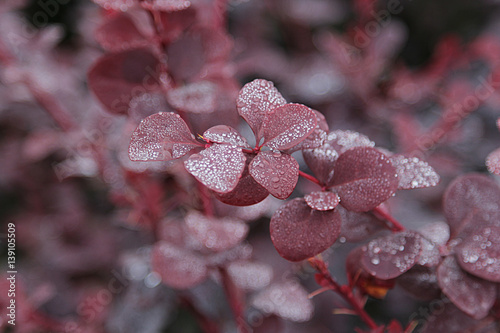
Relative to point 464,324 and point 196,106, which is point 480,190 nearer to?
point 464,324

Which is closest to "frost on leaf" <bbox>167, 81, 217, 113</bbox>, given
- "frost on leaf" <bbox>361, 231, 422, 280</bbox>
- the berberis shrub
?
the berberis shrub

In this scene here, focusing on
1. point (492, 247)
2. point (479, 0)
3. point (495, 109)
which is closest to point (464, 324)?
point (492, 247)

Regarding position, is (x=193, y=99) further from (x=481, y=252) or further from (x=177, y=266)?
(x=481, y=252)

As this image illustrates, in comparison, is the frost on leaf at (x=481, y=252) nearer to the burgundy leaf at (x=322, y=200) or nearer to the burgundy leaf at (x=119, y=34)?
the burgundy leaf at (x=322, y=200)

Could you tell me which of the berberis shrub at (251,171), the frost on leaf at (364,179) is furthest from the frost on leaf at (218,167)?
the frost on leaf at (364,179)

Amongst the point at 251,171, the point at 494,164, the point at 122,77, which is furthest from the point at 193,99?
the point at 494,164

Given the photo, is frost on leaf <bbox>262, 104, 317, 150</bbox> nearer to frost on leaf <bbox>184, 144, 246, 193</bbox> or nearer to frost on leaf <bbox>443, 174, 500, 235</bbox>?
frost on leaf <bbox>184, 144, 246, 193</bbox>
